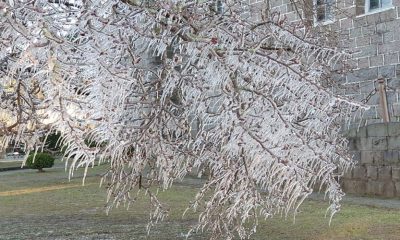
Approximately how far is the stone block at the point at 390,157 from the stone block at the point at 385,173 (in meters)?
0.11

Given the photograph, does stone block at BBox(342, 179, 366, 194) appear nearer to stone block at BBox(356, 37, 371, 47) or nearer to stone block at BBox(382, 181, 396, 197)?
stone block at BBox(382, 181, 396, 197)

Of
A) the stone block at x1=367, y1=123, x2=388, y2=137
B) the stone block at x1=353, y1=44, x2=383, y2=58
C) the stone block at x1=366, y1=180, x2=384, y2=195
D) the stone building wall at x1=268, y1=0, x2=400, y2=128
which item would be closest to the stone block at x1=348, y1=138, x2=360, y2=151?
the stone block at x1=367, y1=123, x2=388, y2=137

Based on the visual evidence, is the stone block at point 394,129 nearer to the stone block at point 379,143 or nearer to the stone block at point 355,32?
the stone block at point 379,143

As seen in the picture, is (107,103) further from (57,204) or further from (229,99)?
(57,204)

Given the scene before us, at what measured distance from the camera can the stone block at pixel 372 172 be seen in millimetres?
11945

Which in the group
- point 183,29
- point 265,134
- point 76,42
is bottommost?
point 265,134

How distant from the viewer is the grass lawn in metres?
8.00

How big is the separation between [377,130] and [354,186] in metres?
1.23

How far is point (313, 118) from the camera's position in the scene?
416cm

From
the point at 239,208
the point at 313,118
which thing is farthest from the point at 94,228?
the point at 313,118

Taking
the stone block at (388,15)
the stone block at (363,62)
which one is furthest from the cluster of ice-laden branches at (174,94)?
the stone block at (363,62)

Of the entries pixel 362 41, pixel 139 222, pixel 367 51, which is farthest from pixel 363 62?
pixel 139 222

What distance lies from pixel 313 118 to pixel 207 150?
858 millimetres

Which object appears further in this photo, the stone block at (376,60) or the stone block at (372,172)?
the stone block at (376,60)
